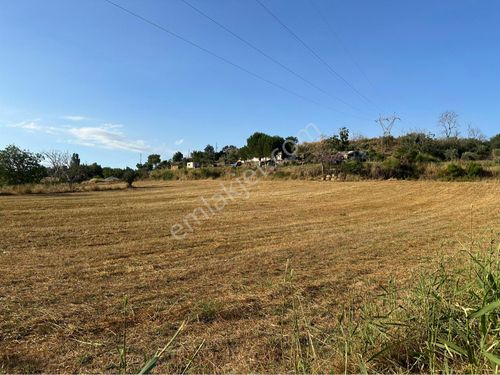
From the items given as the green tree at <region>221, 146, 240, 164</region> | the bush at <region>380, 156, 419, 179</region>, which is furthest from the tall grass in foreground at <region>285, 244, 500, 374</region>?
the green tree at <region>221, 146, 240, 164</region>

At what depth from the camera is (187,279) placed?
483 cm

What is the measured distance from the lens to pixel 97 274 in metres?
5.05

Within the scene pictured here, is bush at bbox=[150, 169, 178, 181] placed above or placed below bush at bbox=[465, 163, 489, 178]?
above

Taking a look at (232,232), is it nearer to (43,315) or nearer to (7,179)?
(43,315)

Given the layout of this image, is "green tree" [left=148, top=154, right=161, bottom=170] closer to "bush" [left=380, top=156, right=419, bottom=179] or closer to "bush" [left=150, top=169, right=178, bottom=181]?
"bush" [left=150, top=169, right=178, bottom=181]

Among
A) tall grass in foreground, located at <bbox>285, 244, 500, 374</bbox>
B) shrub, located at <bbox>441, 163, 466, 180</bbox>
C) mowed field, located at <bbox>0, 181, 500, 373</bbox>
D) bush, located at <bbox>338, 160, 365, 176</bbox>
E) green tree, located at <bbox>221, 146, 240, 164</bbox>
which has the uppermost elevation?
green tree, located at <bbox>221, 146, 240, 164</bbox>

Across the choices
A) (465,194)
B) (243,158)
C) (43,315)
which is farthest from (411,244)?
(243,158)

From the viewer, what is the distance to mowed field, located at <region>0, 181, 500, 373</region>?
288 cm

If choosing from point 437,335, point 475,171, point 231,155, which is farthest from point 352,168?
point 231,155

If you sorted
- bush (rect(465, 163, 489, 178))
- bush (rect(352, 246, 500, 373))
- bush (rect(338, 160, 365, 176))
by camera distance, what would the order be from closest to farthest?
bush (rect(352, 246, 500, 373))
bush (rect(465, 163, 489, 178))
bush (rect(338, 160, 365, 176))

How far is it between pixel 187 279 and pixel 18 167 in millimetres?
29575

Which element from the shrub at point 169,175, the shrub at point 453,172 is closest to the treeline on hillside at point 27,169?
the shrub at point 169,175

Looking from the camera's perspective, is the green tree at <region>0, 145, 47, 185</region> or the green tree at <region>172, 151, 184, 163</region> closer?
the green tree at <region>0, 145, 47, 185</region>

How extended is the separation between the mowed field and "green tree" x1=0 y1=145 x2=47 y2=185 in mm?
20579
